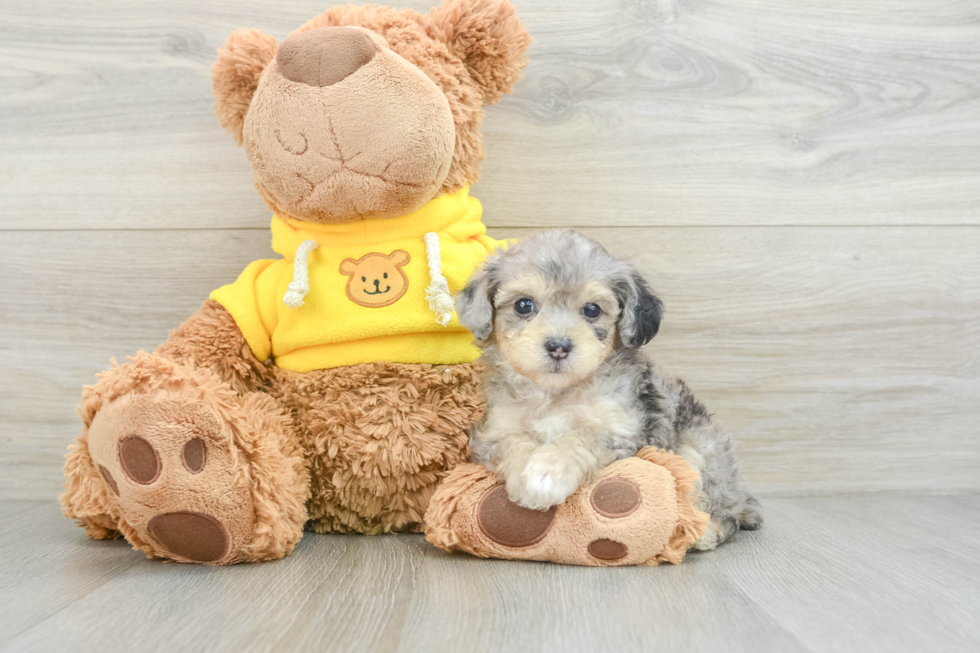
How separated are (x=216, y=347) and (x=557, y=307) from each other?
90cm

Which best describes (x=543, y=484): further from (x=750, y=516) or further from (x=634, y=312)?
(x=750, y=516)

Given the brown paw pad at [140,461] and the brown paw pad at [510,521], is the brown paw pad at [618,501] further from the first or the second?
the brown paw pad at [140,461]

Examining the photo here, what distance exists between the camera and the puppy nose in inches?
64.0

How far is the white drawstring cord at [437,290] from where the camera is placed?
1.88 m

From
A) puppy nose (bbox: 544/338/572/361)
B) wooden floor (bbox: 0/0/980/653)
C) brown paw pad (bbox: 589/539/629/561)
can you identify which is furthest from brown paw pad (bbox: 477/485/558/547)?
wooden floor (bbox: 0/0/980/653)

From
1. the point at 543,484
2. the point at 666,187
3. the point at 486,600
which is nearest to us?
the point at 486,600

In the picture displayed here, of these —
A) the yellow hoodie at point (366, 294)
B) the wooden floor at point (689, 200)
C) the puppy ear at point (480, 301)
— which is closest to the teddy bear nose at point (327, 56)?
the yellow hoodie at point (366, 294)

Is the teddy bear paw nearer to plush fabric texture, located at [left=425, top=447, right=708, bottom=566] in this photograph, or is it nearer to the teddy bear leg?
the teddy bear leg

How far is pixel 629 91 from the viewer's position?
248 cm

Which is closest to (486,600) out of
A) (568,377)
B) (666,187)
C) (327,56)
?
(568,377)

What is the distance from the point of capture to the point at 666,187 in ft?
8.20

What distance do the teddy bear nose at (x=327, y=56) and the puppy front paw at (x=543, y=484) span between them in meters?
1.00

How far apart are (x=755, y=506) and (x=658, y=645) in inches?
36.2

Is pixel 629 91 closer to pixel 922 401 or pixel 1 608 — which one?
pixel 922 401
